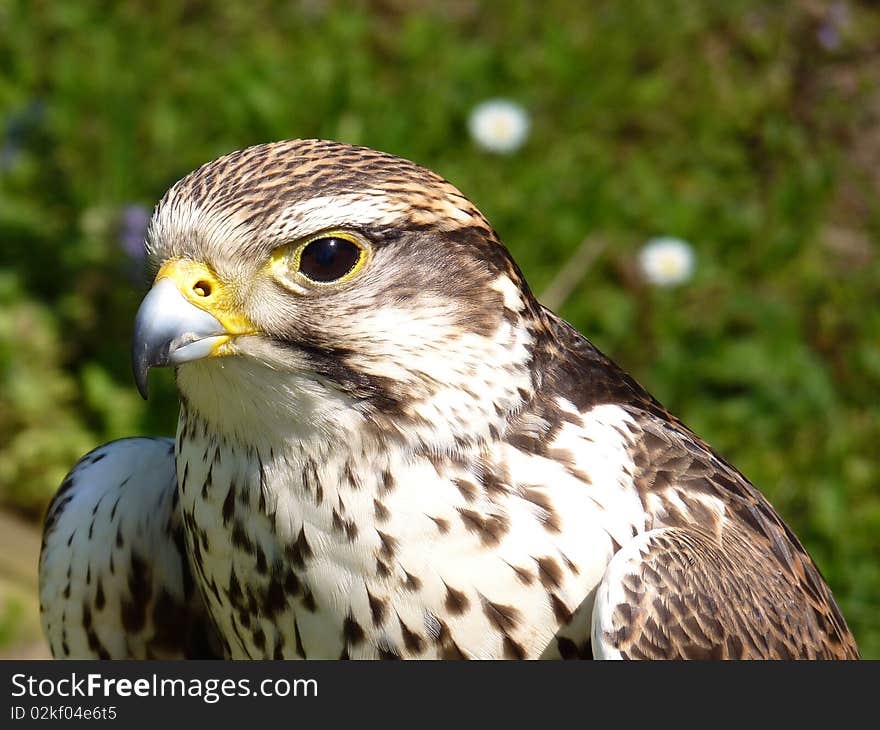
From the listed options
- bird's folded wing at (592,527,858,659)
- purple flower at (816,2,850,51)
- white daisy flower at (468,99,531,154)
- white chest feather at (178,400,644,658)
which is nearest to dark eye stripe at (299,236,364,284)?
white chest feather at (178,400,644,658)

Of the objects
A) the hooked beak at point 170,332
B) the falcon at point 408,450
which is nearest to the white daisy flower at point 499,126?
the falcon at point 408,450

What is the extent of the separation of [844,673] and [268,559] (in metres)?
1.05

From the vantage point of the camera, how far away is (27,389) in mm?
4074

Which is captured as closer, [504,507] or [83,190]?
Answer: [504,507]

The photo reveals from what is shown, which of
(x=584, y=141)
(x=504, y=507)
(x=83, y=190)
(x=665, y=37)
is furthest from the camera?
(x=665, y=37)

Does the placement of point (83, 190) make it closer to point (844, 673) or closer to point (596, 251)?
point (596, 251)

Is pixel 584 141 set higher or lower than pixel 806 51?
lower

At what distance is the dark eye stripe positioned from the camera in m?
2.07

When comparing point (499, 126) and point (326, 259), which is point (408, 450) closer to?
point (326, 259)

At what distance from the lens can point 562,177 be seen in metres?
4.80

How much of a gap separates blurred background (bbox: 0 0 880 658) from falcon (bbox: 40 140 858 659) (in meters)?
1.74

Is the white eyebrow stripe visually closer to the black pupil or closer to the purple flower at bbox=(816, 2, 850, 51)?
the black pupil

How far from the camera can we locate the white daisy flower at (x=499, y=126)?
478cm

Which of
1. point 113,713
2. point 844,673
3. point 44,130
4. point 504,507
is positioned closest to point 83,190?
point 44,130
